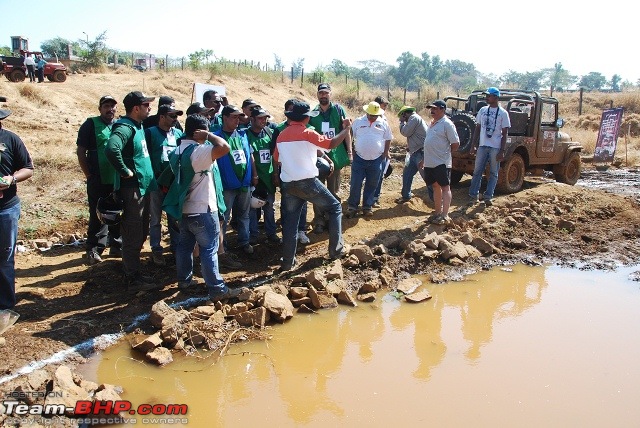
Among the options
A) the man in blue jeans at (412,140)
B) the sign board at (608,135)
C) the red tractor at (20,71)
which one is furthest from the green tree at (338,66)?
the man in blue jeans at (412,140)

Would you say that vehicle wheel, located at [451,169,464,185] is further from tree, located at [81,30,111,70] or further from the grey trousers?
tree, located at [81,30,111,70]

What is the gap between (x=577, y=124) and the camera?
2509 centimetres

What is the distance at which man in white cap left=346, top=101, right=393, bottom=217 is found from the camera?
7.04 m

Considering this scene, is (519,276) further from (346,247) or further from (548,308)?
(346,247)

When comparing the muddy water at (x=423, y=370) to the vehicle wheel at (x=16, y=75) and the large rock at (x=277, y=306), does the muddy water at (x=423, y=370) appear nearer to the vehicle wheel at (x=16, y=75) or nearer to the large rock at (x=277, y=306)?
the large rock at (x=277, y=306)

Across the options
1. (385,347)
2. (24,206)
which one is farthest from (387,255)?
(24,206)

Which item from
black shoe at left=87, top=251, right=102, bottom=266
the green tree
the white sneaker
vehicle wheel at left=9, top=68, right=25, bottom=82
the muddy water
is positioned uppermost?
the green tree

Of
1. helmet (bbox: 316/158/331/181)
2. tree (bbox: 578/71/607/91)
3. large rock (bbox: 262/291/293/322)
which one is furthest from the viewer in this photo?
tree (bbox: 578/71/607/91)

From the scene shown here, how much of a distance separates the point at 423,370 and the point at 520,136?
6.46 m

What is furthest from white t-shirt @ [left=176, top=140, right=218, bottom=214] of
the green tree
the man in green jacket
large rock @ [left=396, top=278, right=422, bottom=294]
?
the green tree

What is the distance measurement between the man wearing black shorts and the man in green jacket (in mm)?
3649

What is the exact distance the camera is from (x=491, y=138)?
775 centimetres

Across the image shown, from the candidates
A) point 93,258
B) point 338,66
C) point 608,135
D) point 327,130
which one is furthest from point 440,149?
point 338,66

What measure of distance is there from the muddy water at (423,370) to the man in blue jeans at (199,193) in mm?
799
